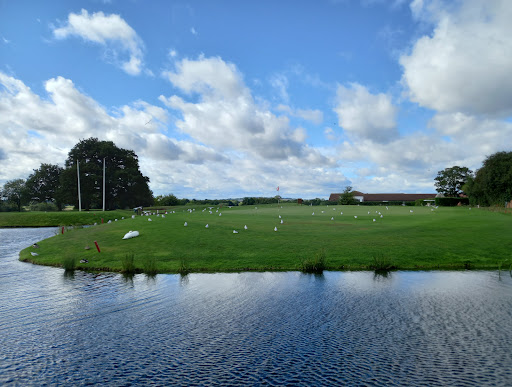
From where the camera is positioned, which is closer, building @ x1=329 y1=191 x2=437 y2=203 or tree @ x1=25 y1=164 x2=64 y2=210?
tree @ x1=25 y1=164 x2=64 y2=210

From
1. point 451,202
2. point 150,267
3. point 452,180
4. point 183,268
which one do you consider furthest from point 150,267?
point 452,180

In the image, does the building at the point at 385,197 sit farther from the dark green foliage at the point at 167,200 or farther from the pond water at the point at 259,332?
the pond water at the point at 259,332

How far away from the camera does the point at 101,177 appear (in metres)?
84.9

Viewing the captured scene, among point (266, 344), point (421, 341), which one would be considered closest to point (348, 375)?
point (266, 344)

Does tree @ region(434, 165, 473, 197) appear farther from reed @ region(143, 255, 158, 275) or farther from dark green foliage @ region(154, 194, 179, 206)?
reed @ region(143, 255, 158, 275)

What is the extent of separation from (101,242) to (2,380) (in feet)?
74.3

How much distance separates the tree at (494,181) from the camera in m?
75.0

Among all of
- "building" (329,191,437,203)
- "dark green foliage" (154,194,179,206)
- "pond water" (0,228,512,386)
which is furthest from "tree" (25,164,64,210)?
"building" (329,191,437,203)

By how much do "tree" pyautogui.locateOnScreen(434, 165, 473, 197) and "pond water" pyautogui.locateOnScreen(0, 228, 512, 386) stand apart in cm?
12785

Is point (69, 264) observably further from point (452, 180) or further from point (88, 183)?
point (452, 180)

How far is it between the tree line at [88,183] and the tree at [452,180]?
11679 cm

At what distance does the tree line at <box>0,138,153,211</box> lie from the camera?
3250 inches

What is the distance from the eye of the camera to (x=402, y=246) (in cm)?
2517

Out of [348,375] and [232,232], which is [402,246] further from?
[348,375]
